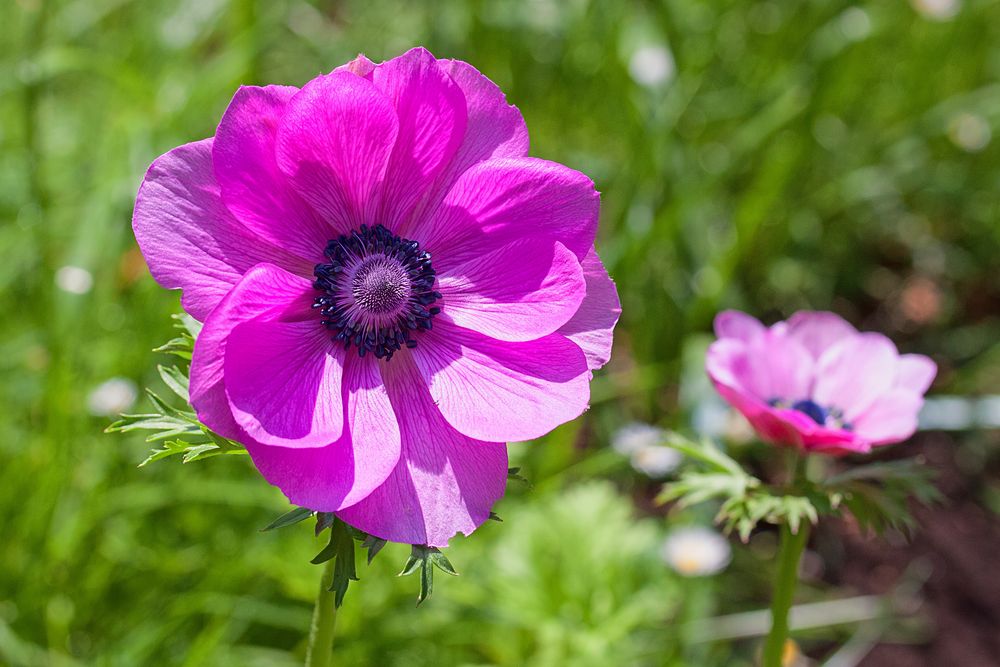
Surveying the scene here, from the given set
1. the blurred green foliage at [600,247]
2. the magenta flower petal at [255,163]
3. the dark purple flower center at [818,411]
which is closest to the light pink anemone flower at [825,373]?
the dark purple flower center at [818,411]

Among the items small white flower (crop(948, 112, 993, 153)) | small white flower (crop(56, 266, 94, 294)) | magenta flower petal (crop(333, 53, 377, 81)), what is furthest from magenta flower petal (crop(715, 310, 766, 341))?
small white flower (crop(948, 112, 993, 153))

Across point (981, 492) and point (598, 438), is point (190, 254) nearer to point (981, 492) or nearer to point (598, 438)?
point (598, 438)

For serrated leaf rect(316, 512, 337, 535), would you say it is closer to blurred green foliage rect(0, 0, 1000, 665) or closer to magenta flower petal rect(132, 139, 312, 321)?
magenta flower petal rect(132, 139, 312, 321)

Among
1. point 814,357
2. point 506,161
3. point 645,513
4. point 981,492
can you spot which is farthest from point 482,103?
point 981,492

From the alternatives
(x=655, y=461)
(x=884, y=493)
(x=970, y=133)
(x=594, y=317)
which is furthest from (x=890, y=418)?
(x=970, y=133)

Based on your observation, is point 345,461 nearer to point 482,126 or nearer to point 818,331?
point 482,126

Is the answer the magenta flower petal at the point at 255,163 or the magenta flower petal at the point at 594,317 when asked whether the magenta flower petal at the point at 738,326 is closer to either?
the magenta flower petal at the point at 594,317
